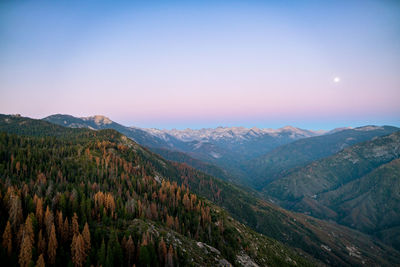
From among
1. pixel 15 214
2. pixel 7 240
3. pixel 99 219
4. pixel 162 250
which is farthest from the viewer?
pixel 99 219

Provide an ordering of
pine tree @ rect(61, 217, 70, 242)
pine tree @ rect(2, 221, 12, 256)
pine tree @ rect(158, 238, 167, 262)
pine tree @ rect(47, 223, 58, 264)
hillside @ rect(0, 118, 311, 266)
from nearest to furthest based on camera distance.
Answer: pine tree @ rect(2, 221, 12, 256), pine tree @ rect(47, 223, 58, 264), hillside @ rect(0, 118, 311, 266), pine tree @ rect(61, 217, 70, 242), pine tree @ rect(158, 238, 167, 262)

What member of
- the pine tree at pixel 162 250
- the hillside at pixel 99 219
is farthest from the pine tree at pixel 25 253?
the pine tree at pixel 162 250

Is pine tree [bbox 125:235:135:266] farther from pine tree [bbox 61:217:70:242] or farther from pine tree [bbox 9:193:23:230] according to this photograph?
pine tree [bbox 9:193:23:230]

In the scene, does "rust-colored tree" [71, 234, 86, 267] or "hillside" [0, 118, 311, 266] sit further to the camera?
"hillside" [0, 118, 311, 266]

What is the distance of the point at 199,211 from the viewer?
134625 mm

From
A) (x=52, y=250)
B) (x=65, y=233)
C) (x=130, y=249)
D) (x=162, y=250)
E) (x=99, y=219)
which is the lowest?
(x=162, y=250)

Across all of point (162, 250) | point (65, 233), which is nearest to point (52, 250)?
point (65, 233)

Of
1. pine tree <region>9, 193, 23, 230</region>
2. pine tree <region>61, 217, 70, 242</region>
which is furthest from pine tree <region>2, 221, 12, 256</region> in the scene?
pine tree <region>61, 217, 70, 242</region>

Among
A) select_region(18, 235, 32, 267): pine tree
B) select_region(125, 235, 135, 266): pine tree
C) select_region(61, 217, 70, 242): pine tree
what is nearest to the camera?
select_region(18, 235, 32, 267): pine tree

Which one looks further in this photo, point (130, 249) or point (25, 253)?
point (130, 249)

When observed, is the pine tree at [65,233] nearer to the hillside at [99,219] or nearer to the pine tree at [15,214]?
the hillside at [99,219]

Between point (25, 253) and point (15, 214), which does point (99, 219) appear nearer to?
point (15, 214)

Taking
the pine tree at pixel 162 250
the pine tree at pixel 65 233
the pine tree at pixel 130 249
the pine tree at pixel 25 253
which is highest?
the pine tree at pixel 25 253

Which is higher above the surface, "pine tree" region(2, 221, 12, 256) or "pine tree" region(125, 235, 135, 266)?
"pine tree" region(2, 221, 12, 256)
